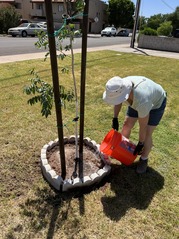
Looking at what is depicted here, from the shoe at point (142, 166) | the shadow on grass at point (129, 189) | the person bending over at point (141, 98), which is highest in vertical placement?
the person bending over at point (141, 98)

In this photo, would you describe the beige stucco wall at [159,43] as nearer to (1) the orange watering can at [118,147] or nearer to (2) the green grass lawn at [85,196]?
(2) the green grass lawn at [85,196]

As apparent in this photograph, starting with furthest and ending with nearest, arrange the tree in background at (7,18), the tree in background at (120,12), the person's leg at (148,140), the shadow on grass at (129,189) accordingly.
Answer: the tree in background at (120,12), the tree in background at (7,18), the person's leg at (148,140), the shadow on grass at (129,189)

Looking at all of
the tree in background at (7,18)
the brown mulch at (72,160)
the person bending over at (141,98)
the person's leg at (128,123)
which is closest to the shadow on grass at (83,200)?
the brown mulch at (72,160)

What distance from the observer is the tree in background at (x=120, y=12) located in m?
39.8

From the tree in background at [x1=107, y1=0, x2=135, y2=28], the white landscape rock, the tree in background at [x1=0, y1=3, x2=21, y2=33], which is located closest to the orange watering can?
the white landscape rock

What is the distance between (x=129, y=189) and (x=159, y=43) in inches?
582

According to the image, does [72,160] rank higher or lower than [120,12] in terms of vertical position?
lower

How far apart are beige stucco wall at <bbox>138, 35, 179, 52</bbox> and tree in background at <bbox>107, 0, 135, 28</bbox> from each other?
28.2 m

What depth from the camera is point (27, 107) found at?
13.6 ft

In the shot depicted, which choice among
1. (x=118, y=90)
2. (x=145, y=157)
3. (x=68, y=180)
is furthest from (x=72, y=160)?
(x=118, y=90)

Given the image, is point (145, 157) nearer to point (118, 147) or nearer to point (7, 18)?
point (118, 147)

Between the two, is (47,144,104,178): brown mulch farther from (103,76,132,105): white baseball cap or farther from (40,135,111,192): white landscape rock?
(103,76,132,105): white baseball cap

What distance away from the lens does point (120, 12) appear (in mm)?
40812

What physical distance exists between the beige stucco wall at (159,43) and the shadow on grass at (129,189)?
14.2 m
